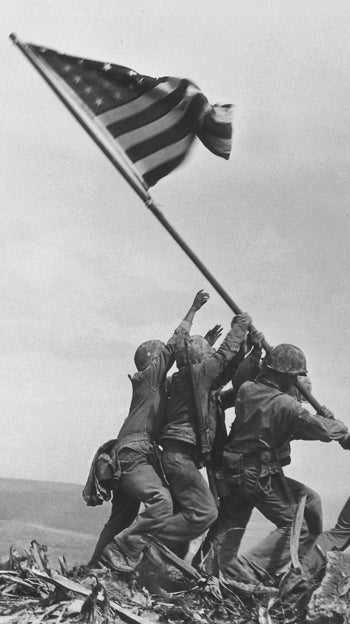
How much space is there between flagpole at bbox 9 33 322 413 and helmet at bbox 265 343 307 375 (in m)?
0.19

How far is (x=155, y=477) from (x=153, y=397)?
95 centimetres

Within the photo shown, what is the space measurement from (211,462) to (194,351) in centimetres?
122

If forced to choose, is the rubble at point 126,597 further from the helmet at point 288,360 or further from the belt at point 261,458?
the helmet at point 288,360

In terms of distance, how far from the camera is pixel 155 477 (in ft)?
39.9

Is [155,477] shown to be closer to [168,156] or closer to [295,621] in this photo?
[295,621]

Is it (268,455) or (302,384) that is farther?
(302,384)

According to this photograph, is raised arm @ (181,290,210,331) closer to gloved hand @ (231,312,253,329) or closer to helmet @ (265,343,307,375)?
gloved hand @ (231,312,253,329)

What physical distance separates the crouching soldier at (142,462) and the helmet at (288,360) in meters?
1.10

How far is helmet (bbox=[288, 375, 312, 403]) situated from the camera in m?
12.7

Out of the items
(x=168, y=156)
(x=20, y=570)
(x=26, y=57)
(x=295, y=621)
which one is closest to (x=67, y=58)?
(x=26, y=57)

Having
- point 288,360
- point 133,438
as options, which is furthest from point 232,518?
point 288,360

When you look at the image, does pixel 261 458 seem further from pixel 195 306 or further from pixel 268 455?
pixel 195 306

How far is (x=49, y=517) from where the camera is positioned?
19.7 meters

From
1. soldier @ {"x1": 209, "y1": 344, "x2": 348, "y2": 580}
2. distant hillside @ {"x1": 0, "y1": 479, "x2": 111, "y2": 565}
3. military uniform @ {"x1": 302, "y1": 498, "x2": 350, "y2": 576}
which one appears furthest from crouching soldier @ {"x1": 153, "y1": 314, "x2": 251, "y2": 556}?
distant hillside @ {"x1": 0, "y1": 479, "x2": 111, "y2": 565}
